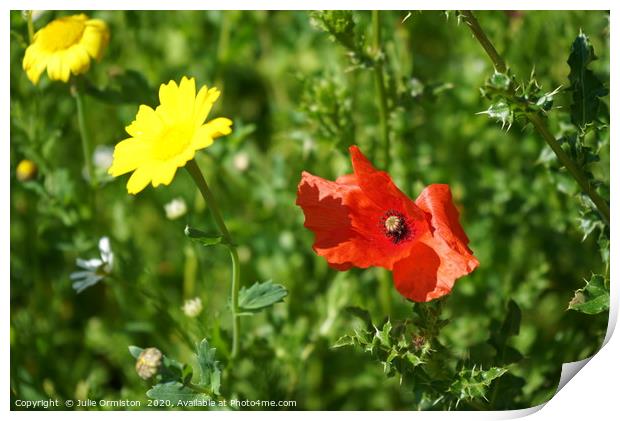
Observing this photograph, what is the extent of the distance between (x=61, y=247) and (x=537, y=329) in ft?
3.52

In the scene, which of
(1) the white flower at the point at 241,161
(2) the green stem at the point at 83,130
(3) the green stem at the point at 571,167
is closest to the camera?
(3) the green stem at the point at 571,167

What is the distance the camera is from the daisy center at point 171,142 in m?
1.24

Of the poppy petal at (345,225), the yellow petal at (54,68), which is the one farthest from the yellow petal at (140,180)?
the yellow petal at (54,68)

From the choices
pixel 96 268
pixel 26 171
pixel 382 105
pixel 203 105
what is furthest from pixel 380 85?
pixel 26 171

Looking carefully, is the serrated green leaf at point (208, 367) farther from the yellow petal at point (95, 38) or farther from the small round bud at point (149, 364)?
the yellow petal at point (95, 38)

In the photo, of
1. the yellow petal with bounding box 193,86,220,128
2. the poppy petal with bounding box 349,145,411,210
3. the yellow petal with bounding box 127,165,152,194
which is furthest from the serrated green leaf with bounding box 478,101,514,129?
the yellow petal with bounding box 127,165,152,194

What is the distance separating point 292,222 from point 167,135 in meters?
0.78

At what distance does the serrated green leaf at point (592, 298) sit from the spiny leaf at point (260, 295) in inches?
18.7

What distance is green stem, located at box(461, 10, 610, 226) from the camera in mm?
1271

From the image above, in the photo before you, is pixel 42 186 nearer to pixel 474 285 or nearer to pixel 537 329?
pixel 474 285

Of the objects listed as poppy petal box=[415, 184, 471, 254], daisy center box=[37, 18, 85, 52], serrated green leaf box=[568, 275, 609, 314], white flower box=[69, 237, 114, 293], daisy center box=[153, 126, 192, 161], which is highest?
daisy center box=[37, 18, 85, 52]

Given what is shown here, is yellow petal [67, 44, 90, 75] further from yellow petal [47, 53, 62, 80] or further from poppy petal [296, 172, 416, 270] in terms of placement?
poppy petal [296, 172, 416, 270]

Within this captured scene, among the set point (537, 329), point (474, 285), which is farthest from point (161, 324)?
point (537, 329)

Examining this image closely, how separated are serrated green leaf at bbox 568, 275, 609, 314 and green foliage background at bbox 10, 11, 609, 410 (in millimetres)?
193
